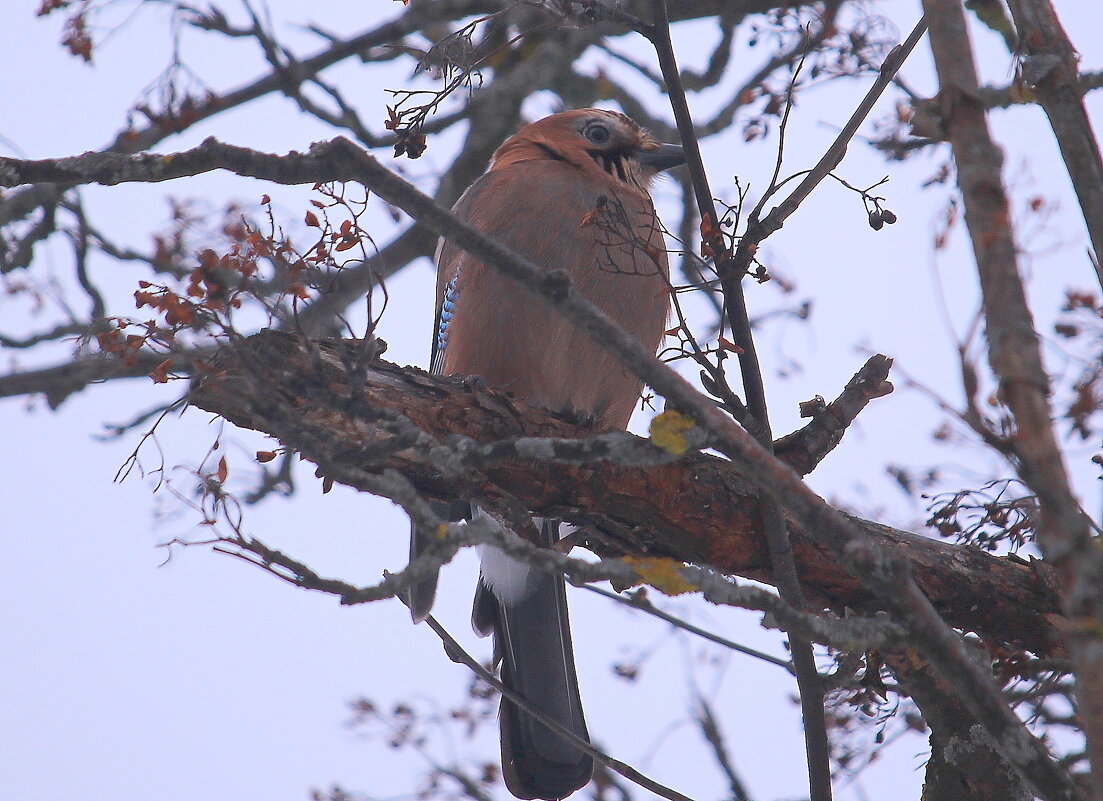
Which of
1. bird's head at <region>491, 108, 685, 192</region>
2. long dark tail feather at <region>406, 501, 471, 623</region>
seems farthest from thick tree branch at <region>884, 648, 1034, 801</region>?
bird's head at <region>491, 108, 685, 192</region>

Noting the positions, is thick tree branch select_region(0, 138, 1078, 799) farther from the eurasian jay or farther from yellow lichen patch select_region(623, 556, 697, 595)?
the eurasian jay

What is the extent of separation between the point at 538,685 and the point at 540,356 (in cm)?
118

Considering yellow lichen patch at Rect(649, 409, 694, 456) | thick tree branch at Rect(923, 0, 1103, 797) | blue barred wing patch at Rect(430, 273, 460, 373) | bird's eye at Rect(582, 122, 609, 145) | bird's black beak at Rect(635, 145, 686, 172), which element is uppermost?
bird's eye at Rect(582, 122, 609, 145)

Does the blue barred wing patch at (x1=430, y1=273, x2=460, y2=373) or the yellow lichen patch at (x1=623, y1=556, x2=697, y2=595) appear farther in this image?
the blue barred wing patch at (x1=430, y1=273, x2=460, y2=373)

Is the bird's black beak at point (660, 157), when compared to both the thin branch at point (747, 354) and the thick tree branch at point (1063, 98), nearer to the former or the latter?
the thin branch at point (747, 354)

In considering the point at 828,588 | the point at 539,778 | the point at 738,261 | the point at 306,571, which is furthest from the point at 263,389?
the point at 539,778

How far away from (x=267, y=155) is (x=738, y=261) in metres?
1.02

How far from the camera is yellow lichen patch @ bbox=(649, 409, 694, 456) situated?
Result: 2.09 m

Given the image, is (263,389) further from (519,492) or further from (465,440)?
(519,492)

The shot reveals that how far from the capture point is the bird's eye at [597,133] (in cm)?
468

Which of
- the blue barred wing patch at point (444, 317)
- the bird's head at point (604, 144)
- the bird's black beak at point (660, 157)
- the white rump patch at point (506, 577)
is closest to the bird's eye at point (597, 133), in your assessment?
the bird's head at point (604, 144)

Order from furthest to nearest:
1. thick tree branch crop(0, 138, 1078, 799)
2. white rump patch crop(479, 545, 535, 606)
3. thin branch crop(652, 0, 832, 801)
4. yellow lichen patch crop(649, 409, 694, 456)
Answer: white rump patch crop(479, 545, 535, 606), thin branch crop(652, 0, 832, 801), yellow lichen patch crop(649, 409, 694, 456), thick tree branch crop(0, 138, 1078, 799)

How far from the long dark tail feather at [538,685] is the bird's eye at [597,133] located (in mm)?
1698

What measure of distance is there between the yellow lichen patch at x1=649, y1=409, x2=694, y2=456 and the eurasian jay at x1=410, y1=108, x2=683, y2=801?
161 centimetres
